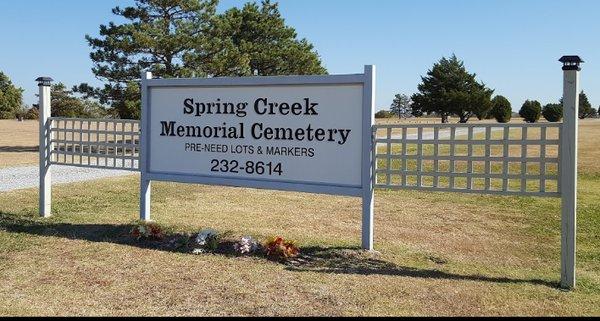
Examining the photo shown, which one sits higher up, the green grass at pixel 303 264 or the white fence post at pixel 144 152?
the white fence post at pixel 144 152

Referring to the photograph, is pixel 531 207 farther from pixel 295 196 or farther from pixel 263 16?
pixel 263 16

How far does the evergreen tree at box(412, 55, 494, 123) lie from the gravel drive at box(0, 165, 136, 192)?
4832 centimetres

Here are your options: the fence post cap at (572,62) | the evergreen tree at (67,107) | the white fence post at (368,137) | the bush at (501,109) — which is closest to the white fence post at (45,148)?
the white fence post at (368,137)

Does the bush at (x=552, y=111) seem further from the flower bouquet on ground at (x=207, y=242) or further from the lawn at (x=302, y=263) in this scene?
the flower bouquet on ground at (x=207, y=242)

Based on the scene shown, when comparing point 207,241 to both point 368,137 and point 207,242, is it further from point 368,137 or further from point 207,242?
point 368,137

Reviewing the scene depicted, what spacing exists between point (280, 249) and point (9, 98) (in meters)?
69.4

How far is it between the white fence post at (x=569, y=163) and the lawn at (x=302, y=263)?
0.24 m

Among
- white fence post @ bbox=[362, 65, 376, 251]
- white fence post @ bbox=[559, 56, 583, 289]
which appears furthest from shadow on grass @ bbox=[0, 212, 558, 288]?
white fence post @ bbox=[362, 65, 376, 251]

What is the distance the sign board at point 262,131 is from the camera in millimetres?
6289

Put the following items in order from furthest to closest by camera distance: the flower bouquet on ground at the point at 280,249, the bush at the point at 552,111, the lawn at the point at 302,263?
the bush at the point at 552,111, the flower bouquet on ground at the point at 280,249, the lawn at the point at 302,263

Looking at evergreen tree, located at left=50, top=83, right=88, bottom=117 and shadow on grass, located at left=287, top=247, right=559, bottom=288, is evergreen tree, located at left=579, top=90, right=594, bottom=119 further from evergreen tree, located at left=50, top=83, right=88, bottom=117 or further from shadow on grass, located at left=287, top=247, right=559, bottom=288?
shadow on grass, located at left=287, top=247, right=559, bottom=288

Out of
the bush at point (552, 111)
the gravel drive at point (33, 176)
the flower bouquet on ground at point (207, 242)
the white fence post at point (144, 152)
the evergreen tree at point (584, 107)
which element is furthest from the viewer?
the evergreen tree at point (584, 107)

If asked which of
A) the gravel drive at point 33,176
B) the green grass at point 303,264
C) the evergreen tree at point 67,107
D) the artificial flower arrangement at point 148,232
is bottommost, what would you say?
the green grass at point 303,264

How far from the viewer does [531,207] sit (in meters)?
10.5
